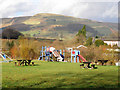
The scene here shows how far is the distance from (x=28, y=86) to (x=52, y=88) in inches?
40.4

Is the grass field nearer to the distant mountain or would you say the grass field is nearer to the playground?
the playground

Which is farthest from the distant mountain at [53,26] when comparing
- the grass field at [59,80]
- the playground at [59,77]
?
the grass field at [59,80]

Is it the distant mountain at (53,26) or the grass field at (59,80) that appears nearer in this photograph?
the grass field at (59,80)

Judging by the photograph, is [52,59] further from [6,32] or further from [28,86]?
[6,32]

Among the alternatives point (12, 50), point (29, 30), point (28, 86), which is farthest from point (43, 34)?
point (28, 86)

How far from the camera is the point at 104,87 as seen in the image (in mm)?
8234

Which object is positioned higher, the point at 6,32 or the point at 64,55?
the point at 6,32

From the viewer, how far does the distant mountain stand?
403 ft

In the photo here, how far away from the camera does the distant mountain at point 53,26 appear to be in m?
123

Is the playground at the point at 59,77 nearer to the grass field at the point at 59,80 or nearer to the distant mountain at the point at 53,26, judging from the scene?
the grass field at the point at 59,80

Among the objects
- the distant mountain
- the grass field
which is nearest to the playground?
the grass field

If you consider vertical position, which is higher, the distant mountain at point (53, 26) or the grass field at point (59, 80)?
the distant mountain at point (53, 26)

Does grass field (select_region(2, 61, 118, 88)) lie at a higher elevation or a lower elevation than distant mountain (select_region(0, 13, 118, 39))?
lower

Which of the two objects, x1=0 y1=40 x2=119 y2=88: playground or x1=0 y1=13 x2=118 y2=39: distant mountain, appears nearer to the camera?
x1=0 y1=40 x2=119 y2=88: playground
